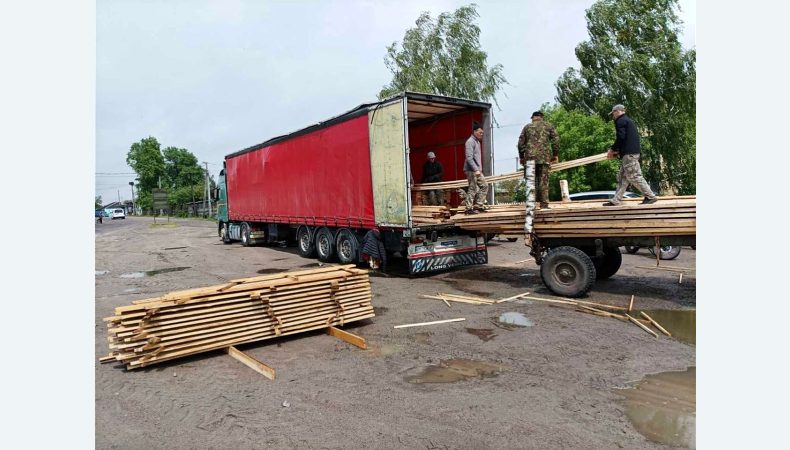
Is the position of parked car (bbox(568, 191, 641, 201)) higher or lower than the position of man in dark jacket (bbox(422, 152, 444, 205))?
lower

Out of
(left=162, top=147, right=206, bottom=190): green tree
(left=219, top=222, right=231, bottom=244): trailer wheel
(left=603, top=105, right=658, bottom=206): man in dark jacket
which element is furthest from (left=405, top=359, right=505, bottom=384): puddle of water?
(left=162, top=147, right=206, bottom=190): green tree

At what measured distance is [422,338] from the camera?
6.05 m

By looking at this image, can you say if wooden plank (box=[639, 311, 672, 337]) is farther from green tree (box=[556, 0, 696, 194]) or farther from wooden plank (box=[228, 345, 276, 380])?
green tree (box=[556, 0, 696, 194])

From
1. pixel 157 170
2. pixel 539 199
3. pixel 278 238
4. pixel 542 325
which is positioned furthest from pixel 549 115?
pixel 157 170

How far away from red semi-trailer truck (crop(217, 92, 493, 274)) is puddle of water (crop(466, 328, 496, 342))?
11.7 ft

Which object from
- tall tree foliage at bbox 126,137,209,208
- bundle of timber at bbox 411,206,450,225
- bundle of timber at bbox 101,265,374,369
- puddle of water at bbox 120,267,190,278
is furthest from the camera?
tall tree foliage at bbox 126,137,209,208

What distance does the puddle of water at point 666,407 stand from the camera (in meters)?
3.52

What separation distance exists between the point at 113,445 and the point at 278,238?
45.0ft

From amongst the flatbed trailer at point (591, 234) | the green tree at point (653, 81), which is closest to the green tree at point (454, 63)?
the green tree at point (653, 81)

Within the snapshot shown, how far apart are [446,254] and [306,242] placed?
572cm

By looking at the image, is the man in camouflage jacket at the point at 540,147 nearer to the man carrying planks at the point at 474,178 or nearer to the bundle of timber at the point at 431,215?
the man carrying planks at the point at 474,178

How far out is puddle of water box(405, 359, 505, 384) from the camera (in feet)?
15.4

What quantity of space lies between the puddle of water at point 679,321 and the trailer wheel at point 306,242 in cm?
941

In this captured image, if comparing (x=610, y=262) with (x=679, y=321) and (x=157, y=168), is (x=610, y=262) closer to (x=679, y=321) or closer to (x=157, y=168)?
(x=679, y=321)
